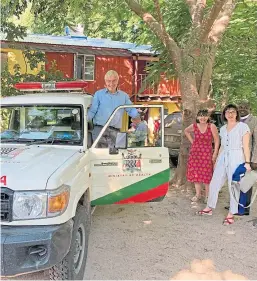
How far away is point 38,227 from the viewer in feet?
10.3

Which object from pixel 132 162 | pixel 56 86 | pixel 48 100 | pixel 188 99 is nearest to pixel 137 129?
pixel 132 162

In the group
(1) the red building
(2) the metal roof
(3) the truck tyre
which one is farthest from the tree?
(1) the red building

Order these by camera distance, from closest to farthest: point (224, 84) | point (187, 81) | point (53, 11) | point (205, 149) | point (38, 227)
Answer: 1. point (38, 227)
2. point (205, 149)
3. point (187, 81)
4. point (53, 11)
5. point (224, 84)

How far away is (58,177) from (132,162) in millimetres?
1739

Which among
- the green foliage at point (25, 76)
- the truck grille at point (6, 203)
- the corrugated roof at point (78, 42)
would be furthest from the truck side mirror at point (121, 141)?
the corrugated roof at point (78, 42)

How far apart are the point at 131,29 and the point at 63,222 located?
23941 mm

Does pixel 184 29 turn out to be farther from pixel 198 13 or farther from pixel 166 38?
pixel 166 38

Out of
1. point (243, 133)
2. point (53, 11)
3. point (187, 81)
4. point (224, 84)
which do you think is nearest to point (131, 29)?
point (224, 84)

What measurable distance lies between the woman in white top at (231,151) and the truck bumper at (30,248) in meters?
3.32

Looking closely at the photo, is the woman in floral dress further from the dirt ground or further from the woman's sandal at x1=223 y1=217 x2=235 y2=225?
the woman's sandal at x1=223 y1=217 x2=235 y2=225

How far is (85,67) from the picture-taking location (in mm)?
21109

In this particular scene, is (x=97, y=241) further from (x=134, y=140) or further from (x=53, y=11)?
(x=53, y=11)

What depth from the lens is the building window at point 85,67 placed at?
68.8 ft

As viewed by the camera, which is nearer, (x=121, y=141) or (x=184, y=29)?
(x=121, y=141)
